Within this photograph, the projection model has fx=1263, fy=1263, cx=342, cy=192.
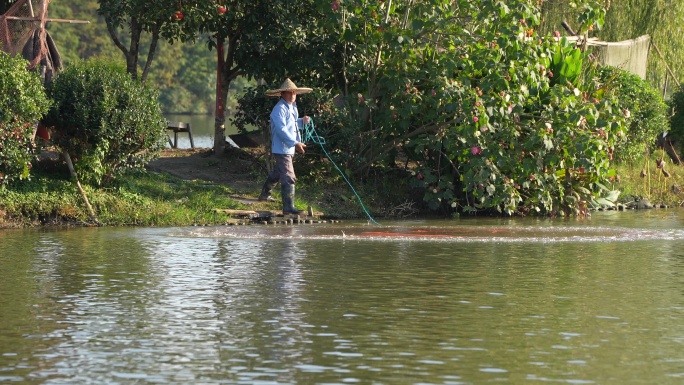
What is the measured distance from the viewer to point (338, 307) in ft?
35.4

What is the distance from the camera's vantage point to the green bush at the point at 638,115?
24398 mm

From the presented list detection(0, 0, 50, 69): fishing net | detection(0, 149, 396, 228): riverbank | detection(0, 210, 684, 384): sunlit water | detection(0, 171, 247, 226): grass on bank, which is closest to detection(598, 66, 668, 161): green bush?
detection(0, 149, 396, 228): riverbank

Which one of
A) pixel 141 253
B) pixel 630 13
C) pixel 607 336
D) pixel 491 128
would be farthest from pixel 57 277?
pixel 630 13

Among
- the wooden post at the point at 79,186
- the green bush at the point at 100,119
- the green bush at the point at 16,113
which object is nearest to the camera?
the green bush at the point at 16,113

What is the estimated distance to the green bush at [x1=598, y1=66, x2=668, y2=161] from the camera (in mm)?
24398

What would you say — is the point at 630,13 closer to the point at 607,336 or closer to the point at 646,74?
the point at 646,74

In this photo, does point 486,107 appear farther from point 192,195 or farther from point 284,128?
point 192,195

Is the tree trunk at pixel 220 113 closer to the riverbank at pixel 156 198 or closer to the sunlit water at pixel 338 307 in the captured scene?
the riverbank at pixel 156 198

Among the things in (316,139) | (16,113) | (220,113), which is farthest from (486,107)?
(16,113)

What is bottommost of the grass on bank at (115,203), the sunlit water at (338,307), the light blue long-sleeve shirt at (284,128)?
the sunlit water at (338,307)

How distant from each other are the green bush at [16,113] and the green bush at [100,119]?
66 cm

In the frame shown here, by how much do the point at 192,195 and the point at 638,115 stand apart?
10073mm

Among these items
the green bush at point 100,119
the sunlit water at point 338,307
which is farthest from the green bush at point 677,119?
the green bush at point 100,119

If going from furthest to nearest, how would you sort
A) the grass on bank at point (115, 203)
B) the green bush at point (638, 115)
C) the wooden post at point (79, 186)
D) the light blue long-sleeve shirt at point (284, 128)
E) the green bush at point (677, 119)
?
the green bush at point (677, 119) → the green bush at point (638, 115) → the light blue long-sleeve shirt at point (284, 128) → the wooden post at point (79, 186) → the grass on bank at point (115, 203)
